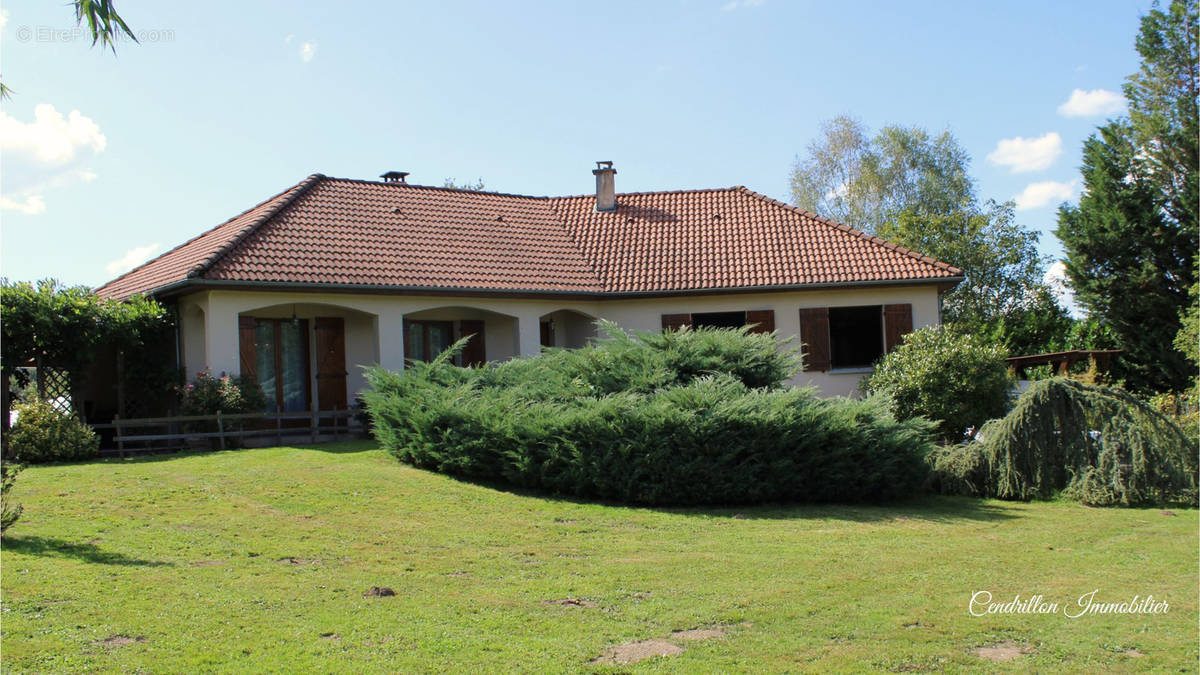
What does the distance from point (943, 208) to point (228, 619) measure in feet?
129

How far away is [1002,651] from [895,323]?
49.2 ft

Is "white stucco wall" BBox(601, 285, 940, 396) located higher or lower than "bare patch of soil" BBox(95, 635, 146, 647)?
higher

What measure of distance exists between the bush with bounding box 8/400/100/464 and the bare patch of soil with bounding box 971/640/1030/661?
12534 mm

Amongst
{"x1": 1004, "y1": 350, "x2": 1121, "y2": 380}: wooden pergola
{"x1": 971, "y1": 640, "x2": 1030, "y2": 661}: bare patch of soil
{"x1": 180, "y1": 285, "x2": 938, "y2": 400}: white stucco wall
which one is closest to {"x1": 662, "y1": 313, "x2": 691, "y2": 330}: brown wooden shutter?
{"x1": 180, "y1": 285, "x2": 938, "y2": 400}: white stucco wall

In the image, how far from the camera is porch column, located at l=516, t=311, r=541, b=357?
20.0 m

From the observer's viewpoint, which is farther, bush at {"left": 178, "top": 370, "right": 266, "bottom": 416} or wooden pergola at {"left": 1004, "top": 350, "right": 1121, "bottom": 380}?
wooden pergola at {"left": 1004, "top": 350, "right": 1121, "bottom": 380}

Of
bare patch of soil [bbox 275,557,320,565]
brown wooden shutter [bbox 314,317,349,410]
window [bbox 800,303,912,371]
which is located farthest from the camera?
window [bbox 800,303,912,371]

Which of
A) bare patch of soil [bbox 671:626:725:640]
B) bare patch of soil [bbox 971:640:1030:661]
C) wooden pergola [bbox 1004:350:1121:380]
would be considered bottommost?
bare patch of soil [bbox 971:640:1030:661]

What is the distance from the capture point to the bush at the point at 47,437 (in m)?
13.4

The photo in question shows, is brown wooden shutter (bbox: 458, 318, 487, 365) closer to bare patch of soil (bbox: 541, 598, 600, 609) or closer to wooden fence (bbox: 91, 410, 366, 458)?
wooden fence (bbox: 91, 410, 366, 458)

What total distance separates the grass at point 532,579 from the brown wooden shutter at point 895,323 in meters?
8.87

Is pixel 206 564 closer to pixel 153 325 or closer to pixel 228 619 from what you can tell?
pixel 228 619

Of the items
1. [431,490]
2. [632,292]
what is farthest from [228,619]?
[632,292]

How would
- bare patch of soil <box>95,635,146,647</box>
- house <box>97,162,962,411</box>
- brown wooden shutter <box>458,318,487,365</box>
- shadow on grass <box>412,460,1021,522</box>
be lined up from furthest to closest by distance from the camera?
brown wooden shutter <box>458,318,487,365</box> → house <box>97,162,962,411</box> → shadow on grass <box>412,460,1021,522</box> → bare patch of soil <box>95,635,146,647</box>
